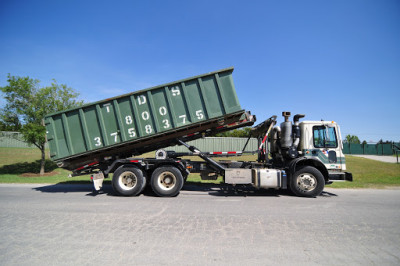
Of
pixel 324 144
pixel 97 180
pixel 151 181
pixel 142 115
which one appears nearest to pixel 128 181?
pixel 151 181

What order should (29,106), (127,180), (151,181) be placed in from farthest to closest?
(29,106) < (127,180) < (151,181)

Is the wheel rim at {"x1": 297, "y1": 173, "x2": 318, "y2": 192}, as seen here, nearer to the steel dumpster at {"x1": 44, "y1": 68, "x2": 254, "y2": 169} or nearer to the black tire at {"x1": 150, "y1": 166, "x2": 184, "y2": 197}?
the steel dumpster at {"x1": 44, "y1": 68, "x2": 254, "y2": 169}

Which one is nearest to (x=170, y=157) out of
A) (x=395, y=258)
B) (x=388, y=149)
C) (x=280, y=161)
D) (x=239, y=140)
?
(x=280, y=161)

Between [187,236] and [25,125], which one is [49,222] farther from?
[25,125]

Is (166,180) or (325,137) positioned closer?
(166,180)

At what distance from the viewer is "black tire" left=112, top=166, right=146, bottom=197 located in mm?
7328

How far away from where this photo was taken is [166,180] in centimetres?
745

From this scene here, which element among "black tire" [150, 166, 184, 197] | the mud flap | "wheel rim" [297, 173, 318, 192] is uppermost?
the mud flap

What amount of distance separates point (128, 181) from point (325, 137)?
7.29m

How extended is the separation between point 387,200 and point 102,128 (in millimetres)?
9768

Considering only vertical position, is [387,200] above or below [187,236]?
below

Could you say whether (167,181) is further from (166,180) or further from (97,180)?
(97,180)

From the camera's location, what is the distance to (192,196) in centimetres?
729

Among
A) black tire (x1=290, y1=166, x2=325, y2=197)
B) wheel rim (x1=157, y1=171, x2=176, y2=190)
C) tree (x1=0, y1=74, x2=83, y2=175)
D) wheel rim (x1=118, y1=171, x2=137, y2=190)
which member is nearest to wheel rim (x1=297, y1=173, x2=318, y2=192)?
black tire (x1=290, y1=166, x2=325, y2=197)
